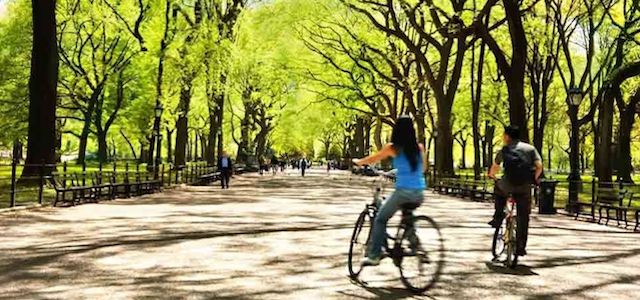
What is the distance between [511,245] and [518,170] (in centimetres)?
94

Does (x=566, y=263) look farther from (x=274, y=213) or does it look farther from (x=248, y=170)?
(x=248, y=170)

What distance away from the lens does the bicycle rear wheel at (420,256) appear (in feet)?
23.8

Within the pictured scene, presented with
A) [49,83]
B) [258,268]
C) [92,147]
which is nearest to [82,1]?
[49,83]

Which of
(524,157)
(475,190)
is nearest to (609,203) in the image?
(475,190)

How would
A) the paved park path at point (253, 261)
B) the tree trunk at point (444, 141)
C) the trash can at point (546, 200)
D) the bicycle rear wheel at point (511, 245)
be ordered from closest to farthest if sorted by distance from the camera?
the paved park path at point (253, 261) → the bicycle rear wheel at point (511, 245) → the trash can at point (546, 200) → the tree trunk at point (444, 141)

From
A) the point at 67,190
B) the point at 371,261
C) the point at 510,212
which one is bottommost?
the point at 371,261

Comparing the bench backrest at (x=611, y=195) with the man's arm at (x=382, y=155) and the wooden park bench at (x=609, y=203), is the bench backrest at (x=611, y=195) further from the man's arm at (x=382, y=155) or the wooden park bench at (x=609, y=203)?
the man's arm at (x=382, y=155)

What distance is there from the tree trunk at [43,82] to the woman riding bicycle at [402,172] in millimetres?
16151

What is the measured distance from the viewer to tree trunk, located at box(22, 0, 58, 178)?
21312mm

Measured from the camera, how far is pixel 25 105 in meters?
49.2

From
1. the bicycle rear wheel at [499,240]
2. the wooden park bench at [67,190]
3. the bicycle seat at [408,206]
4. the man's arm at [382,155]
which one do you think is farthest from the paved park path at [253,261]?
the wooden park bench at [67,190]

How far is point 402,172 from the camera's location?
289 inches

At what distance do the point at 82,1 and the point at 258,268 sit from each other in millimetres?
34188

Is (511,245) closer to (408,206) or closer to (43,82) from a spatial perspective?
(408,206)
